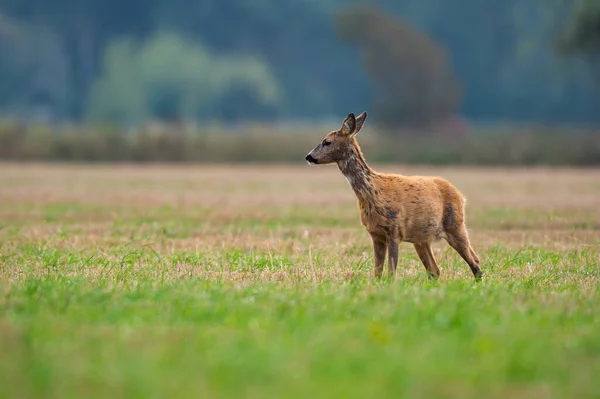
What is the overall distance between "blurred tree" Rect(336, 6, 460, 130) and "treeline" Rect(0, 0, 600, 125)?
8755 mm

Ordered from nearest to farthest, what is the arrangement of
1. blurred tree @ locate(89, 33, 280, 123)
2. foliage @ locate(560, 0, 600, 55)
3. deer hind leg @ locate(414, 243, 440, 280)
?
deer hind leg @ locate(414, 243, 440, 280) < foliage @ locate(560, 0, 600, 55) < blurred tree @ locate(89, 33, 280, 123)

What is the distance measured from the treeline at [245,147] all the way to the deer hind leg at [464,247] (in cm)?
3395

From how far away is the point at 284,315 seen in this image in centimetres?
852

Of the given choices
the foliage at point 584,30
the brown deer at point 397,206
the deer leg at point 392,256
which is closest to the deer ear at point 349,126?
the brown deer at point 397,206

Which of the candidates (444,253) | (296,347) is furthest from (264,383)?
(444,253)

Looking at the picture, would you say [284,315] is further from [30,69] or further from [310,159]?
[30,69]

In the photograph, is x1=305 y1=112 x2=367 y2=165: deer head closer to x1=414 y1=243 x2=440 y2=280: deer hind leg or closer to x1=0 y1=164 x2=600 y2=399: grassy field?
x1=0 y1=164 x2=600 y2=399: grassy field

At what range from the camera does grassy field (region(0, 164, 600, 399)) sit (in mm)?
6641

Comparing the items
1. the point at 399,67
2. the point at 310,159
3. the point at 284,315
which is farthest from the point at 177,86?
the point at 284,315

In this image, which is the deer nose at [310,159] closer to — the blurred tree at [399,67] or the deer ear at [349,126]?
the deer ear at [349,126]

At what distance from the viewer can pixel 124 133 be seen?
47.9m

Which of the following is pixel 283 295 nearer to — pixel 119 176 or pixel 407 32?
pixel 119 176

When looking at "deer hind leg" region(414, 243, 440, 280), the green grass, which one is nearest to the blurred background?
"deer hind leg" region(414, 243, 440, 280)

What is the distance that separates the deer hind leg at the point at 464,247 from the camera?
38.5 feet
